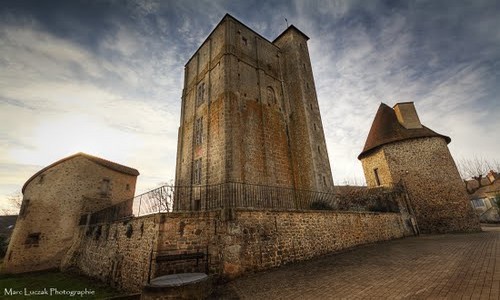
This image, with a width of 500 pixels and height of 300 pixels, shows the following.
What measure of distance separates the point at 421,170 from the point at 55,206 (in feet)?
99.3

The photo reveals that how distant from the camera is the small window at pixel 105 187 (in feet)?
59.1

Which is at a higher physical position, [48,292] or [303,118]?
[303,118]

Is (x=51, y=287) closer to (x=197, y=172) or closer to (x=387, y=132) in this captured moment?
(x=197, y=172)

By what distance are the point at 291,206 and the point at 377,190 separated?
1024 centimetres

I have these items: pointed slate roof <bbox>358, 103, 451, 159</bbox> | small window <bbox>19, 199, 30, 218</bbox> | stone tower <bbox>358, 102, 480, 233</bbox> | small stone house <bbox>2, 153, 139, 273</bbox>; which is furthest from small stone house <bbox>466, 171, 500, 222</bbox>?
small window <bbox>19, 199, 30, 218</bbox>

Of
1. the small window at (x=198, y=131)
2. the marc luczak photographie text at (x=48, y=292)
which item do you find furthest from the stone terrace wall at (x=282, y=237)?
the small window at (x=198, y=131)

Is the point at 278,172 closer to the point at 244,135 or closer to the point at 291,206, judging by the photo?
the point at 291,206

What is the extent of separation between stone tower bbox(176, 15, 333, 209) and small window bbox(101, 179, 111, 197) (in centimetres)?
721

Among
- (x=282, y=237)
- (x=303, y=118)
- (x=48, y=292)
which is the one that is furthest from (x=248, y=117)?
(x=48, y=292)

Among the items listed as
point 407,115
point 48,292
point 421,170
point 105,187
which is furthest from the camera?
point 407,115

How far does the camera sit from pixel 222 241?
7.22 meters

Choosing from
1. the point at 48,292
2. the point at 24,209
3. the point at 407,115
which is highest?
the point at 407,115

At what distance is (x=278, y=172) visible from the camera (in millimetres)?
14250

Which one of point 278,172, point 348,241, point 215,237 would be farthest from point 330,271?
point 278,172
